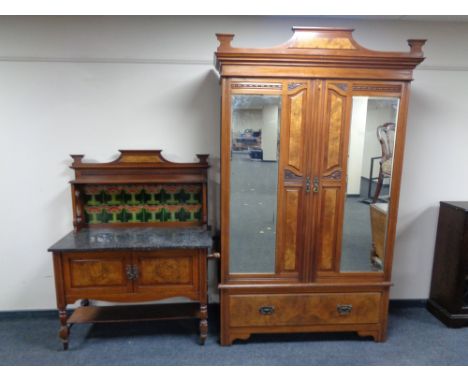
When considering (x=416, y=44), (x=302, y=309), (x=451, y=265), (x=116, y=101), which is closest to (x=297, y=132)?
(x=416, y=44)

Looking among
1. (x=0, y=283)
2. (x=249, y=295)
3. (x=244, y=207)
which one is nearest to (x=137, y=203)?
(x=244, y=207)

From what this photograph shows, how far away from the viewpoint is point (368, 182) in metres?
2.17

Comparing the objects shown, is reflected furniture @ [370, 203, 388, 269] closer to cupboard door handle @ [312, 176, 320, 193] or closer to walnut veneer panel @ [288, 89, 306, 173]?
cupboard door handle @ [312, 176, 320, 193]

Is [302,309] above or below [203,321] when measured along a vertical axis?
above

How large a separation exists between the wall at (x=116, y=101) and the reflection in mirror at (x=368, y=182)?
672mm

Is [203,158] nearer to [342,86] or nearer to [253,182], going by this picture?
[253,182]

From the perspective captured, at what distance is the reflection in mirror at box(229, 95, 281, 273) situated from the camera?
6.72ft

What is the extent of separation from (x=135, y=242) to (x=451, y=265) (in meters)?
2.58

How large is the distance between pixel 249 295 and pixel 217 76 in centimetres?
173

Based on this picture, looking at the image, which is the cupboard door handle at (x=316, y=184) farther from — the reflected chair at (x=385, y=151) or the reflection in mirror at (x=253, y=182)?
the reflected chair at (x=385, y=151)

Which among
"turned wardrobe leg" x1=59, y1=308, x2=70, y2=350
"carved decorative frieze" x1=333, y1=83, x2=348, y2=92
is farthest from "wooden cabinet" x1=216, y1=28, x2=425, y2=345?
"turned wardrobe leg" x1=59, y1=308, x2=70, y2=350

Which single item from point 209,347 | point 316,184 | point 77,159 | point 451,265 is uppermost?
point 77,159

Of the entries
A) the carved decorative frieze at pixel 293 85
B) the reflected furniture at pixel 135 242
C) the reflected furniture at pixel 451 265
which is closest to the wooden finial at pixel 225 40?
the carved decorative frieze at pixel 293 85

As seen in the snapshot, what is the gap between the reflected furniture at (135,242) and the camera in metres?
2.14
